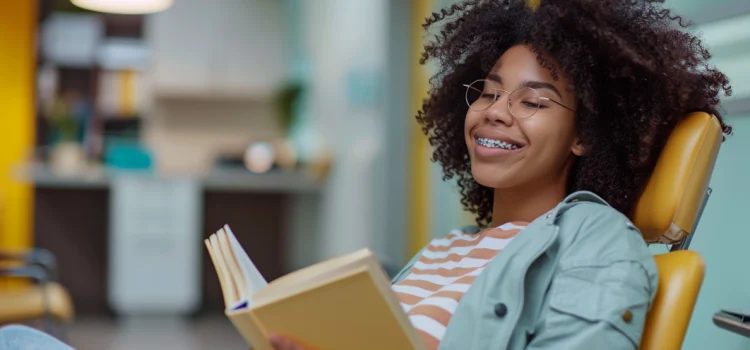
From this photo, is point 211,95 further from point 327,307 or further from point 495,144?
point 327,307

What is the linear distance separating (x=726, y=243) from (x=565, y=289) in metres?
0.68

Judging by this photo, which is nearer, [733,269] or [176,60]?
[733,269]

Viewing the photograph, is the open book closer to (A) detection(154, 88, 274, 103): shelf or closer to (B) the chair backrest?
(B) the chair backrest

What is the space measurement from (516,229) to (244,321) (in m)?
0.46

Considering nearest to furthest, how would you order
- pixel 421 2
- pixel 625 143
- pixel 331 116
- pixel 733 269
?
pixel 625 143 → pixel 733 269 → pixel 421 2 → pixel 331 116

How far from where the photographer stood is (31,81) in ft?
22.5

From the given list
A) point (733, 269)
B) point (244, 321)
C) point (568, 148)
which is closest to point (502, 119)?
point (568, 148)

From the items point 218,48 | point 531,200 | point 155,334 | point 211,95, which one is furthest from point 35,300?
point 218,48

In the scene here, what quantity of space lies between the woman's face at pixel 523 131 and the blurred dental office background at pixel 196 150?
2.29ft

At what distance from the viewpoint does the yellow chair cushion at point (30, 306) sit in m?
2.82

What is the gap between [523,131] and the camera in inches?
47.8

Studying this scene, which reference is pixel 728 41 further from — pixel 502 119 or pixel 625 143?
pixel 502 119

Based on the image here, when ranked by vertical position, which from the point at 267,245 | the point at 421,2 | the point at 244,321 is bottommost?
the point at 267,245

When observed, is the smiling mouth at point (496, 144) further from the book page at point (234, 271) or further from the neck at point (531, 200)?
the book page at point (234, 271)
